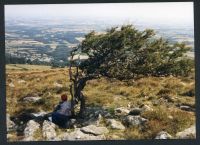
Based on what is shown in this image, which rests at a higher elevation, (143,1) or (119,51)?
(143,1)

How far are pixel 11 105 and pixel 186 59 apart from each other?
3.57 meters

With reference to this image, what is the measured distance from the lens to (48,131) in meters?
8.69

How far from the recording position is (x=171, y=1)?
8.81 metres

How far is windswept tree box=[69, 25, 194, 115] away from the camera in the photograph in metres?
8.83

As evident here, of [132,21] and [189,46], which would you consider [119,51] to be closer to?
[132,21]

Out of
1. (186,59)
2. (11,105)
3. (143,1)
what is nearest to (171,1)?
(143,1)

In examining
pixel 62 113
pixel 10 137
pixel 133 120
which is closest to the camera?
pixel 10 137

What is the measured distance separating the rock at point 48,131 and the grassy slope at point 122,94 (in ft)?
0.97

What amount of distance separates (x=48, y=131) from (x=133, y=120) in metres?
1.68

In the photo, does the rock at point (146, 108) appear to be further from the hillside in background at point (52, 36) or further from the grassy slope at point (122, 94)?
the hillside in background at point (52, 36)

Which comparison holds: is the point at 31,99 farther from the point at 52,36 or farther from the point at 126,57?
the point at 126,57

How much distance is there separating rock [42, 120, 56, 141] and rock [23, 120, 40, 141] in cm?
14

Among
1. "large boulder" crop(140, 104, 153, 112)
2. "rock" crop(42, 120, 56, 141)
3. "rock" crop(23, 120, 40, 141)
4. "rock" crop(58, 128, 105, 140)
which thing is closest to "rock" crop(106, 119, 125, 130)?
"rock" crop(58, 128, 105, 140)

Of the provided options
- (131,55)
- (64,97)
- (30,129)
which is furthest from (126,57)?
(30,129)
